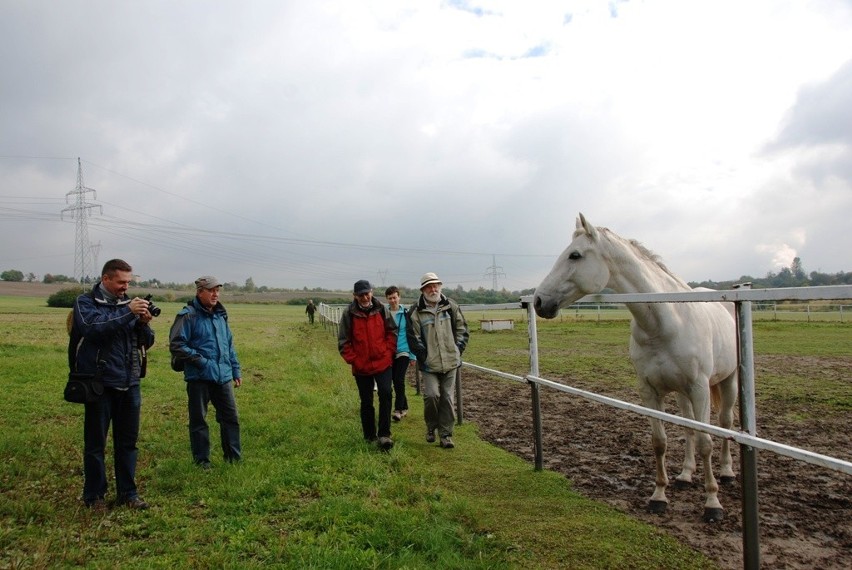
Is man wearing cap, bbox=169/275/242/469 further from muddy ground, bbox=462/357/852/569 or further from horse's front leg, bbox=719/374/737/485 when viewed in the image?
horse's front leg, bbox=719/374/737/485

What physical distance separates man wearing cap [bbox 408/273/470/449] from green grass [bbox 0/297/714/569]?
429 mm

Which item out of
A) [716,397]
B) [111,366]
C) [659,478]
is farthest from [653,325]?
[111,366]

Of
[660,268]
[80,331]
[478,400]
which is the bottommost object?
[478,400]

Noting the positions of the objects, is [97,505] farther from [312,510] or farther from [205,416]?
[312,510]

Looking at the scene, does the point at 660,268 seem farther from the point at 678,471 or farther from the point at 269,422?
the point at 269,422

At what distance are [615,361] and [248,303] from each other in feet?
266

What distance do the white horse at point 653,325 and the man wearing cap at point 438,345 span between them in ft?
6.01

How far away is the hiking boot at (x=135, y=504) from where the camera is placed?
3.92 meters

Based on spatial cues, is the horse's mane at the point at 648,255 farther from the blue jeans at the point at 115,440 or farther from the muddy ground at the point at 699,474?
the blue jeans at the point at 115,440

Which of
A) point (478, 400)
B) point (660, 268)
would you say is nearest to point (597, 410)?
point (478, 400)

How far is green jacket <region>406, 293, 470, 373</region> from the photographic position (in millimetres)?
5898

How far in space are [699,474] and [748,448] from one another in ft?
8.38

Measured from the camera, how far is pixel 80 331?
12.4ft

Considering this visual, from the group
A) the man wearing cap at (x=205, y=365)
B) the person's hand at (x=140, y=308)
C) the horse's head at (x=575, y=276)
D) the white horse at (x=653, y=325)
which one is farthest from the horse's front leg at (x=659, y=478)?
the person's hand at (x=140, y=308)
